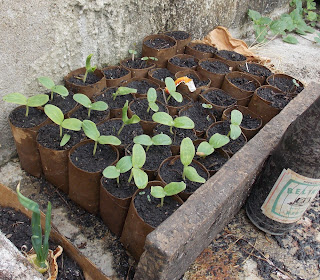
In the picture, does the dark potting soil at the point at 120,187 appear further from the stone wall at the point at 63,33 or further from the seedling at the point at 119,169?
the stone wall at the point at 63,33

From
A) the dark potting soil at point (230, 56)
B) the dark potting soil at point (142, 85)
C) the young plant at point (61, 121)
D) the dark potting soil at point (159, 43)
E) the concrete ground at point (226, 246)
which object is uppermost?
the dark potting soil at point (159, 43)

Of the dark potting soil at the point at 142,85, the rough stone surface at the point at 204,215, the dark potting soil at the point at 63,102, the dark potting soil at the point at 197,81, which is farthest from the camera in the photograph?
the dark potting soil at the point at 197,81

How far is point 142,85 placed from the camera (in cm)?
183

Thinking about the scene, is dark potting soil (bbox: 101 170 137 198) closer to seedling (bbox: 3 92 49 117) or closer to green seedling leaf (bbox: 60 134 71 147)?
green seedling leaf (bbox: 60 134 71 147)

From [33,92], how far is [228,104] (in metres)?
1.08

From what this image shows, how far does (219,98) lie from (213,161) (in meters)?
0.55

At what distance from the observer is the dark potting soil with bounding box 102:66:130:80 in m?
1.82

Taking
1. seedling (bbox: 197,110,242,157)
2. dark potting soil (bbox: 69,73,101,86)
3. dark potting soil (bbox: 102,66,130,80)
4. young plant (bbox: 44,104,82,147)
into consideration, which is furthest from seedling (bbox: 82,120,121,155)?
dark potting soil (bbox: 102,66,130,80)

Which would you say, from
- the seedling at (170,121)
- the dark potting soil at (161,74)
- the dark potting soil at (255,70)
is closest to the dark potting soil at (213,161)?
the seedling at (170,121)

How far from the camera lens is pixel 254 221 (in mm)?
1453

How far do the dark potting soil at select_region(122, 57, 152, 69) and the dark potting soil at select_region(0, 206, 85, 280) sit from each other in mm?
1095

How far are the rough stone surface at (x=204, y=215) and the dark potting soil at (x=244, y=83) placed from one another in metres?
0.45

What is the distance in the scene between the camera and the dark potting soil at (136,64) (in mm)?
1952

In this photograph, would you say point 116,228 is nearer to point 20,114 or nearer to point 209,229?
point 209,229
